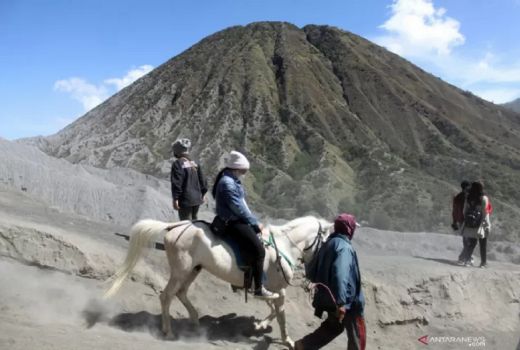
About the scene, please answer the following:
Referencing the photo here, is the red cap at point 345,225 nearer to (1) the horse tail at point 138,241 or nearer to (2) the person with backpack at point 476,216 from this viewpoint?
(1) the horse tail at point 138,241

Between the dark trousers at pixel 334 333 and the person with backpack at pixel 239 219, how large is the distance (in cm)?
120

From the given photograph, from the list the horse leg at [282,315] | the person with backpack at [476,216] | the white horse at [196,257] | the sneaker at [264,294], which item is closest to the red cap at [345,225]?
the white horse at [196,257]

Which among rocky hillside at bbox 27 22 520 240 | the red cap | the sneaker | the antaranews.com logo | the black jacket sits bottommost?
the antaranews.com logo

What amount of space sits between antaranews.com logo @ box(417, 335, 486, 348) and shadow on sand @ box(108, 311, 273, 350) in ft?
12.3

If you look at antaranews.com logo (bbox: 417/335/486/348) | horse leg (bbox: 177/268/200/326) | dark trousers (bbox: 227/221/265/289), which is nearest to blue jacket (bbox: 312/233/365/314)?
dark trousers (bbox: 227/221/265/289)

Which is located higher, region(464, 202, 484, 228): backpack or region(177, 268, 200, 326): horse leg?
region(464, 202, 484, 228): backpack

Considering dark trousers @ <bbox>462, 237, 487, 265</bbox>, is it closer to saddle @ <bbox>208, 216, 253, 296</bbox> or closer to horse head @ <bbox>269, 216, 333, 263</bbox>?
horse head @ <bbox>269, 216, 333, 263</bbox>

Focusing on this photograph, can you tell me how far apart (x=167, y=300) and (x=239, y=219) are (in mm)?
1393

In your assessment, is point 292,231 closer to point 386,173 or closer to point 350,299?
point 350,299

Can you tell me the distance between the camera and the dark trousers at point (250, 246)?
6645mm

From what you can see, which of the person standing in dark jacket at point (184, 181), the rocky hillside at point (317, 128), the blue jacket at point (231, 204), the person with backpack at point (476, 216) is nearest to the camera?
the blue jacket at point (231, 204)

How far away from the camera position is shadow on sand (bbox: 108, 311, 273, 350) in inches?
277

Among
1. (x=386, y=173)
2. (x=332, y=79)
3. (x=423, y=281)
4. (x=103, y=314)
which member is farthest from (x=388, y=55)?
(x=103, y=314)

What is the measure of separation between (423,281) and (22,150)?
18.7 m
